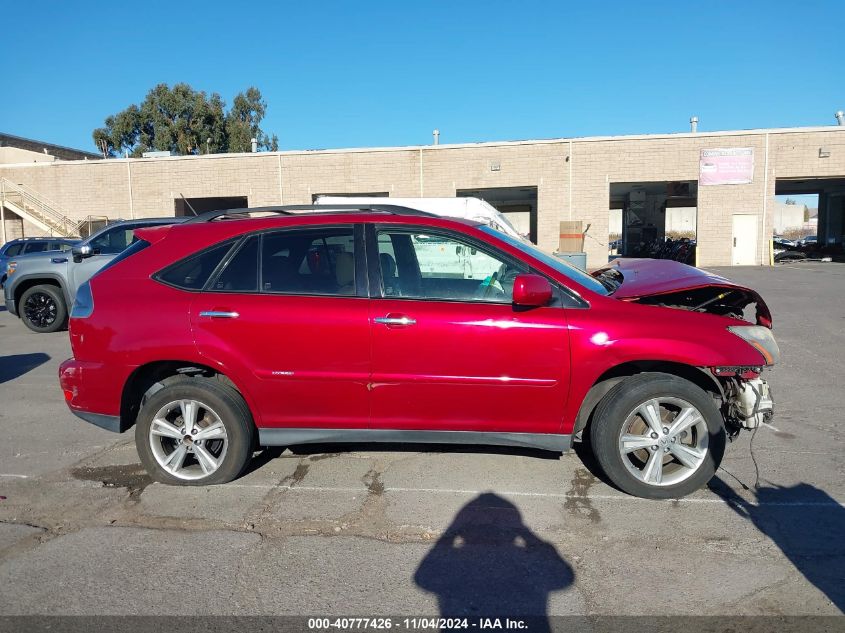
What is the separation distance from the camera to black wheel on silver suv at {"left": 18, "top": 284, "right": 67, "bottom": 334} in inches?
459

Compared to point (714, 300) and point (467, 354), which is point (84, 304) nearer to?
point (467, 354)

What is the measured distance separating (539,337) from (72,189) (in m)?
33.9

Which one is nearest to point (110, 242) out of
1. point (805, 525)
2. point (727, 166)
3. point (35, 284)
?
point (35, 284)

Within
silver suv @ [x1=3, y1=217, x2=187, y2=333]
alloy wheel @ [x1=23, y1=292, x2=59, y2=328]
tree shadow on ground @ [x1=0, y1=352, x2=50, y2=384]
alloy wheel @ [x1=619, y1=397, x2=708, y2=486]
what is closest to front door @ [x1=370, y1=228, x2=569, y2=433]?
alloy wheel @ [x1=619, y1=397, x2=708, y2=486]

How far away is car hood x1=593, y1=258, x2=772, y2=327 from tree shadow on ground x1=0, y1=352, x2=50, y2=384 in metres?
7.47

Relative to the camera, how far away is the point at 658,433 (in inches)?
163

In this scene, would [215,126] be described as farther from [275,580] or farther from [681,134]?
[275,580]

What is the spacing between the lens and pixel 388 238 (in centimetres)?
443

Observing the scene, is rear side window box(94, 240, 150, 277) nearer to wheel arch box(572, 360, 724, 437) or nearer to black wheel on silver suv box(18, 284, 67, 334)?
wheel arch box(572, 360, 724, 437)

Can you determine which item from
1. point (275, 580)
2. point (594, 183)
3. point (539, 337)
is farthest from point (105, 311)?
point (594, 183)

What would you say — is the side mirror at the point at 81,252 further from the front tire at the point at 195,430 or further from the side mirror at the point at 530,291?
the side mirror at the point at 530,291

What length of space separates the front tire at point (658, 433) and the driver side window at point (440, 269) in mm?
989

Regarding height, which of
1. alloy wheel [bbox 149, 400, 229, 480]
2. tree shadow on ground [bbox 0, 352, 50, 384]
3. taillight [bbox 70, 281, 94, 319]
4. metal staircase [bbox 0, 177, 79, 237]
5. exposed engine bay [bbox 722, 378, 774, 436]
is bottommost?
tree shadow on ground [bbox 0, 352, 50, 384]

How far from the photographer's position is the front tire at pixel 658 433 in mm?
4113
